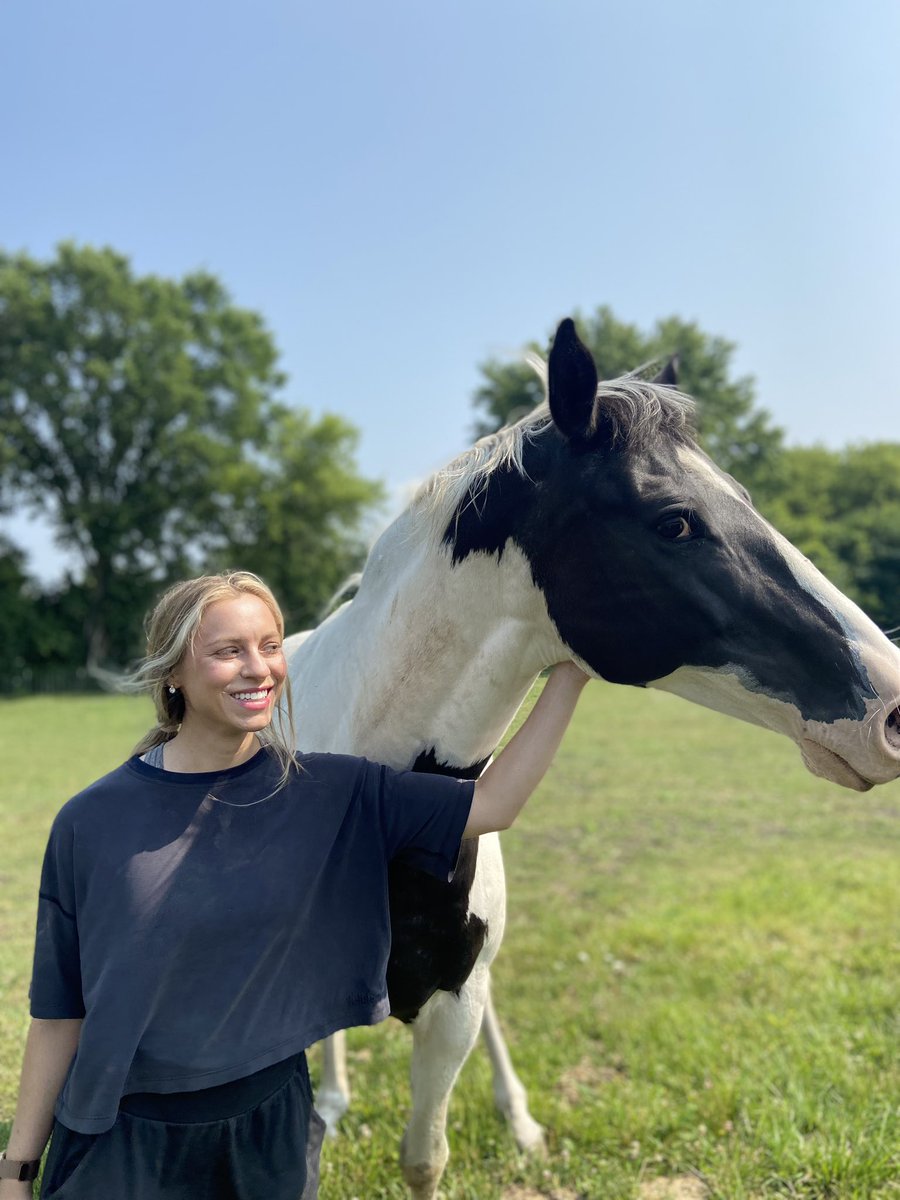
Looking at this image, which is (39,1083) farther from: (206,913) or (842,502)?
(842,502)

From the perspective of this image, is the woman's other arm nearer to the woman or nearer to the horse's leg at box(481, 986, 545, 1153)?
the woman

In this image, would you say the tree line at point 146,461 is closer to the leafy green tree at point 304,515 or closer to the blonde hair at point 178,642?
the leafy green tree at point 304,515

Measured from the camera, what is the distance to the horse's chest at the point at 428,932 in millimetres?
1761

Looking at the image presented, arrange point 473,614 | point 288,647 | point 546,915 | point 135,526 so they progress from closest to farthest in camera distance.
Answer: point 473,614 < point 288,647 < point 546,915 < point 135,526

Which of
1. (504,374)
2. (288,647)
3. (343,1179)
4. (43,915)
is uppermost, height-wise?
(504,374)

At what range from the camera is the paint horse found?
1.43 meters

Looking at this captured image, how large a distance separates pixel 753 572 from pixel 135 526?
30.3m

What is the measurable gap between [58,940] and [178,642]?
548mm

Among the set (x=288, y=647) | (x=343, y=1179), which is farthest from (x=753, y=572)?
(x=343, y=1179)

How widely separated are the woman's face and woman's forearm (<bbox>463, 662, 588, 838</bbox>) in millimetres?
447

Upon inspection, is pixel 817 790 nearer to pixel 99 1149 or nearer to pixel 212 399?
pixel 99 1149

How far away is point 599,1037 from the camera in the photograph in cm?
370

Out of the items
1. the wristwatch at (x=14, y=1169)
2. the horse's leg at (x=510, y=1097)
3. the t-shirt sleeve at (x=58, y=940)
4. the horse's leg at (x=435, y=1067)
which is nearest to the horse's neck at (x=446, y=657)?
the t-shirt sleeve at (x=58, y=940)

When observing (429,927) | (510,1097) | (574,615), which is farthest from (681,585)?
(510,1097)
